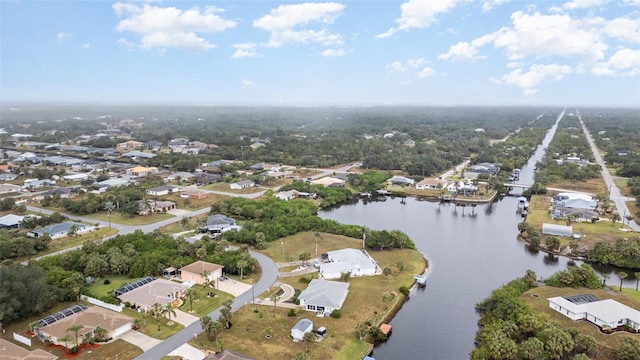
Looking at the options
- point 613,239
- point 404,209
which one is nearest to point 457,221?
point 404,209

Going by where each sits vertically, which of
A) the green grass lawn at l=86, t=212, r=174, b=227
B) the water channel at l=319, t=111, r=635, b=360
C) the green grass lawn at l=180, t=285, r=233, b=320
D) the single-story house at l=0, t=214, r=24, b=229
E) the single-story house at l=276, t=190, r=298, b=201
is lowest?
the water channel at l=319, t=111, r=635, b=360

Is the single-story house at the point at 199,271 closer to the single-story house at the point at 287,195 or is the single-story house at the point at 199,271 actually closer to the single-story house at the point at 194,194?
the single-story house at the point at 287,195

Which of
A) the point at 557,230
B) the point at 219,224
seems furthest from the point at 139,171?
the point at 557,230

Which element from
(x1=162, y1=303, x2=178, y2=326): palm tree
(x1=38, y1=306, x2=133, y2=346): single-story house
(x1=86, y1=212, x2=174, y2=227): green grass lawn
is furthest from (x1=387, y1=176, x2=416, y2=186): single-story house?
(x1=38, y1=306, x2=133, y2=346): single-story house

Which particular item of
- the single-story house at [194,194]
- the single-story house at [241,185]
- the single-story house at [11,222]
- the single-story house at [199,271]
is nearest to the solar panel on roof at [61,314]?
the single-story house at [199,271]

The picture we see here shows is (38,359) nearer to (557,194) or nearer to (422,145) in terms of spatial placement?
(557,194)

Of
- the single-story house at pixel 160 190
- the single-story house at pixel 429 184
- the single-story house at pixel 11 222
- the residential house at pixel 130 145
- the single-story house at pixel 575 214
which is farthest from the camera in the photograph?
the residential house at pixel 130 145

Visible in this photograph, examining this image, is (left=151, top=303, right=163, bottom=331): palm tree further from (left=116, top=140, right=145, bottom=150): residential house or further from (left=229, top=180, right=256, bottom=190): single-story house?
(left=116, top=140, right=145, bottom=150): residential house

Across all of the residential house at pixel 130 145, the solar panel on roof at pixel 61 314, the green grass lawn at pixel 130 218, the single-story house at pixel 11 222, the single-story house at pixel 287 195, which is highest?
the residential house at pixel 130 145
